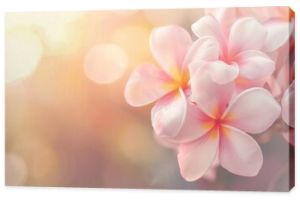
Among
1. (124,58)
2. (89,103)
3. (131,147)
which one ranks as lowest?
(131,147)

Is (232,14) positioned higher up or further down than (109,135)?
higher up

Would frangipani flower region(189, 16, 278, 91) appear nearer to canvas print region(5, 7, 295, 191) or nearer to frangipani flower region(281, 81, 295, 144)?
canvas print region(5, 7, 295, 191)

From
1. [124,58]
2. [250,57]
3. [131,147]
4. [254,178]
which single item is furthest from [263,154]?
[124,58]

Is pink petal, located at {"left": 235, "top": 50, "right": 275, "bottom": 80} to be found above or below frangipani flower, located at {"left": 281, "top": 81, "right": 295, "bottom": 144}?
above

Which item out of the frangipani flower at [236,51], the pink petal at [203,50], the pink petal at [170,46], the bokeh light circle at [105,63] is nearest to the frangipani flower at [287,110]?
the frangipani flower at [236,51]

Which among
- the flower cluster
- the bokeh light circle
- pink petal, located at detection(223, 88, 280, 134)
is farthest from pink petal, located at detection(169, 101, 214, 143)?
the bokeh light circle

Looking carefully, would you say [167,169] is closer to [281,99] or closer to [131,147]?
[131,147]

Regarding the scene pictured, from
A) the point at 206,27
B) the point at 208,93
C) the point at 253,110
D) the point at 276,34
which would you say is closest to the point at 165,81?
the point at 208,93
